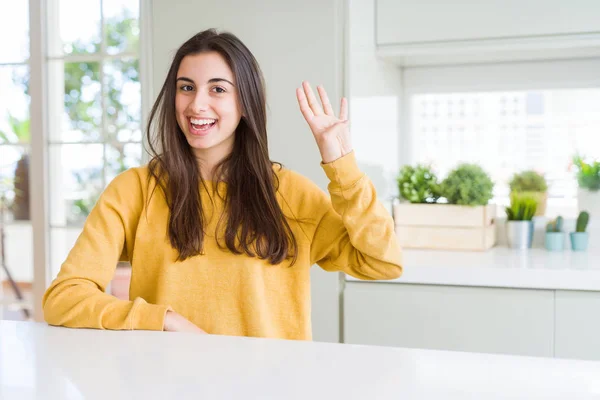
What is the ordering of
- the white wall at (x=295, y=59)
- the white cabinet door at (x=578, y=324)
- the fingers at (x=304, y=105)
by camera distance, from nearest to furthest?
the fingers at (x=304, y=105) < the white cabinet door at (x=578, y=324) < the white wall at (x=295, y=59)

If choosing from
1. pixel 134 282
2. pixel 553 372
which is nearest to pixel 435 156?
pixel 134 282

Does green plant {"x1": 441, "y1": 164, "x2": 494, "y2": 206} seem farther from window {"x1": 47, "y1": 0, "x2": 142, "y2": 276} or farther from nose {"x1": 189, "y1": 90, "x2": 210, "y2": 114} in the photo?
window {"x1": 47, "y1": 0, "x2": 142, "y2": 276}

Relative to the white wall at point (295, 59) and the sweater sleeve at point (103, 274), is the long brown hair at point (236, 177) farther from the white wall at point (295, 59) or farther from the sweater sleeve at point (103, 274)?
the white wall at point (295, 59)

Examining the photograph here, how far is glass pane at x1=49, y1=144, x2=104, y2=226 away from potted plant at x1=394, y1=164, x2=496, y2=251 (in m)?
1.23

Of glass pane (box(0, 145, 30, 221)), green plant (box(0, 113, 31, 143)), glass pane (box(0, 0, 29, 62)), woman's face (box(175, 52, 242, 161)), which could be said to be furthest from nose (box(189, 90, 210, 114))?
green plant (box(0, 113, 31, 143))

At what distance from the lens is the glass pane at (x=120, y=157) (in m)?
2.72

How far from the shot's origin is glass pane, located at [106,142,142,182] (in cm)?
272

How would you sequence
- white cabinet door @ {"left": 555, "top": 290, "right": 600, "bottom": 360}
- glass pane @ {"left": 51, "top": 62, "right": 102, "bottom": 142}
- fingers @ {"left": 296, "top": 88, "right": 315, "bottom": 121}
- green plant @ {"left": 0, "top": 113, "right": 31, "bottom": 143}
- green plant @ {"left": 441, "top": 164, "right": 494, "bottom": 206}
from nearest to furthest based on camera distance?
1. fingers @ {"left": 296, "top": 88, "right": 315, "bottom": 121}
2. white cabinet door @ {"left": 555, "top": 290, "right": 600, "bottom": 360}
3. green plant @ {"left": 441, "top": 164, "right": 494, "bottom": 206}
4. glass pane @ {"left": 51, "top": 62, "right": 102, "bottom": 142}
5. green plant @ {"left": 0, "top": 113, "right": 31, "bottom": 143}

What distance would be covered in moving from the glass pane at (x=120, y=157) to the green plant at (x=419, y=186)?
1068 millimetres

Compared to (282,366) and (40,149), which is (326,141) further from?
(40,149)

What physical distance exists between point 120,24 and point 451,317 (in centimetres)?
175

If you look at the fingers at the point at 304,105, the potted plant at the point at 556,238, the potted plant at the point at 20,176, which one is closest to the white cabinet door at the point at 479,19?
the potted plant at the point at 556,238

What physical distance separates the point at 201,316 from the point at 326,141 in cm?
42

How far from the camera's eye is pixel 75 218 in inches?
111
